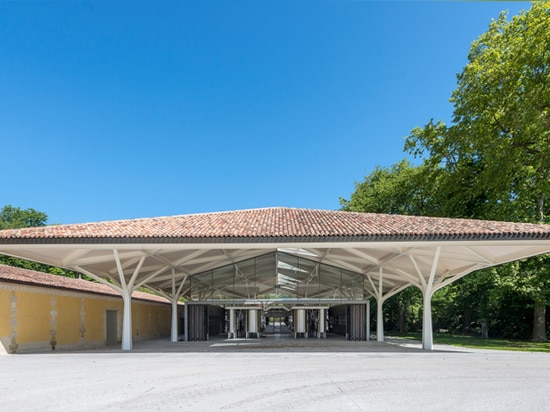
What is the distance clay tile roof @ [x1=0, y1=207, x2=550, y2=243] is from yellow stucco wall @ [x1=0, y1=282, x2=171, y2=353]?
2.84 m

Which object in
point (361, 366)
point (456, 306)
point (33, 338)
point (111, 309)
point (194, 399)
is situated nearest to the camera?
point (194, 399)

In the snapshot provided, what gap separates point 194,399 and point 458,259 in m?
12.8

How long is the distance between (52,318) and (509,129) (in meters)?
23.0

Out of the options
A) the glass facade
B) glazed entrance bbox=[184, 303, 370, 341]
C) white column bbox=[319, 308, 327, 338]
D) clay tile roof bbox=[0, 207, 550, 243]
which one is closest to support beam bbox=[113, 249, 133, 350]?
clay tile roof bbox=[0, 207, 550, 243]

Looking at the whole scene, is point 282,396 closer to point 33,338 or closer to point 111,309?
point 33,338

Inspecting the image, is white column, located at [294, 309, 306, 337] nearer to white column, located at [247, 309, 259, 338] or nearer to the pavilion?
the pavilion

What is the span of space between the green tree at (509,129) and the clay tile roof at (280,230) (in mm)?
8189

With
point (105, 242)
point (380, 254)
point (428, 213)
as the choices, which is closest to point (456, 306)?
point (428, 213)

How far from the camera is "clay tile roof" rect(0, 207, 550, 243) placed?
1254 cm

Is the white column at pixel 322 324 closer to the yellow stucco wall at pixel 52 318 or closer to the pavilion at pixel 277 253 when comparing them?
the pavilion at pixel 277 253

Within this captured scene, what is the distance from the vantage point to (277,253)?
21.4m

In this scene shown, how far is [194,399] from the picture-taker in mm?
6609

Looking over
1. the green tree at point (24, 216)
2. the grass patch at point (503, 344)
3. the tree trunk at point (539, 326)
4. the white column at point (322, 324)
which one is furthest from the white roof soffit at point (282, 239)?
the green tree at point (24, 216)

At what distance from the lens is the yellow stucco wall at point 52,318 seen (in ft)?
45.8
